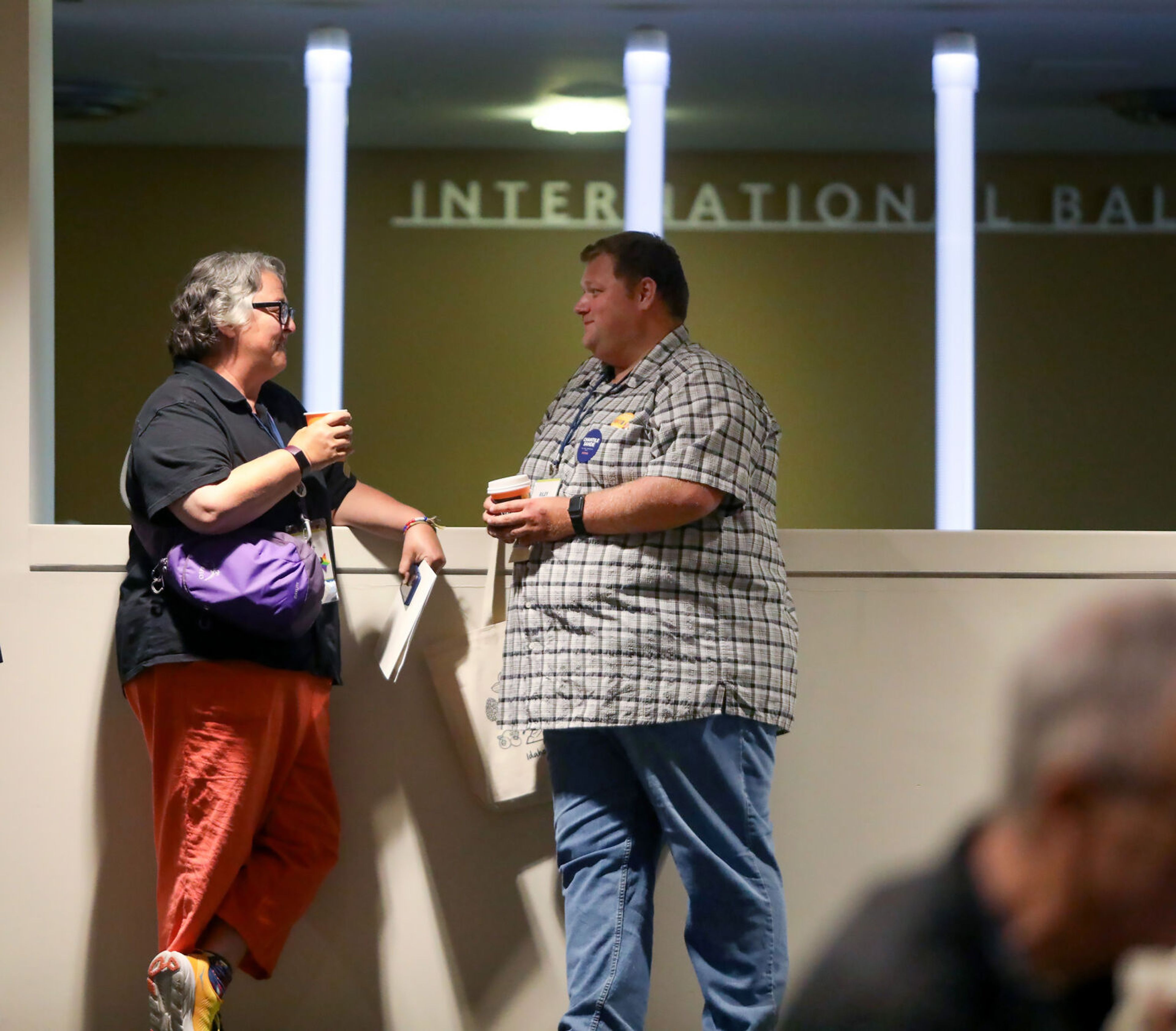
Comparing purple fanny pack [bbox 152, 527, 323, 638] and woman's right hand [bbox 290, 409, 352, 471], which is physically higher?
woman's right hand [bbox 290, 409, 352, 471]

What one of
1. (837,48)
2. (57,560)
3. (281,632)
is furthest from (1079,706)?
(837,48)

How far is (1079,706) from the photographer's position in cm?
52

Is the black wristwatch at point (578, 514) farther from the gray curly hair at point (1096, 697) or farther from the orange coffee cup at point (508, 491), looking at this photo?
the gray curly hair at point (1096, 697)

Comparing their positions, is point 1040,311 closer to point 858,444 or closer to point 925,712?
point 858,444

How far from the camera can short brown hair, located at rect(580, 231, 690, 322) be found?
7.80 feet

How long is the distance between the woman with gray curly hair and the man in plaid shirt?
1.27ft

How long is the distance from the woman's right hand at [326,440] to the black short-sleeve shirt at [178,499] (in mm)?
119

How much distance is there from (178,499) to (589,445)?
69 centimetres

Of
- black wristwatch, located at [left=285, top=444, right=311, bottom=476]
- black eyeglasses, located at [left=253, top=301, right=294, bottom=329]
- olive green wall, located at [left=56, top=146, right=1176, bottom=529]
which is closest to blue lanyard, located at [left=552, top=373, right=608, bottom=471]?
black wristwatch, located at [left=285, top=444, right=311, bottom=476]

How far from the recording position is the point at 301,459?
2266 mm

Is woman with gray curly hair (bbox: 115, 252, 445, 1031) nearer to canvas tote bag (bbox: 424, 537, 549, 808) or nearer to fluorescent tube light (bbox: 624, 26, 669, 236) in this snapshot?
canvas tote bag (bbox: 424, 537, 549, 808)

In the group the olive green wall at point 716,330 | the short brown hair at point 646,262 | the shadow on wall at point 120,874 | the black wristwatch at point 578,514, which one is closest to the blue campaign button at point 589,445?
the black wristwatch at point 578,514

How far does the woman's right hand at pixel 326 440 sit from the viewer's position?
7.51 feet

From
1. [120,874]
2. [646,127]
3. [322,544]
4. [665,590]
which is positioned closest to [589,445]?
[665,590]
